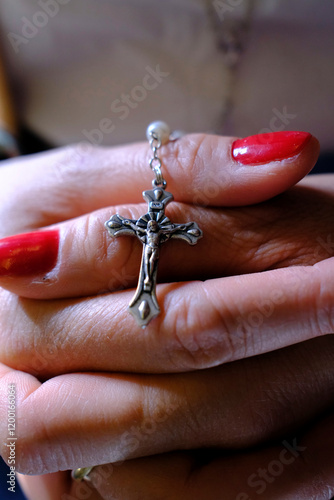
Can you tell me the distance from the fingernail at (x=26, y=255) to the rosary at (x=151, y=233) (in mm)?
154

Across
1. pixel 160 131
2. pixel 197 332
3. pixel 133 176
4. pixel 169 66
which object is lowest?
pixel 197 332

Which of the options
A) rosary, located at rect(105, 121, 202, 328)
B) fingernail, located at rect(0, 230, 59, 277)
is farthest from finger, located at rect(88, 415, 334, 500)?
Result: fingernail, located at rect(0, 230, 59, 277)

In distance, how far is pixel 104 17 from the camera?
149 cm

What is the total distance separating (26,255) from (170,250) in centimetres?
33

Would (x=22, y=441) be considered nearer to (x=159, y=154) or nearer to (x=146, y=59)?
(x=159, y=154)

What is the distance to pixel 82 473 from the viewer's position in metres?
1.02

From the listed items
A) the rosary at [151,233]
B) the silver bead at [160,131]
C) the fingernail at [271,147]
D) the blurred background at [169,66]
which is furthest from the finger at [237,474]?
the blurred background at [169,66]

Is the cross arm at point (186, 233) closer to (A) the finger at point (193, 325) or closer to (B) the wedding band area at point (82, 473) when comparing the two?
(A) the finger at point (193, 325)

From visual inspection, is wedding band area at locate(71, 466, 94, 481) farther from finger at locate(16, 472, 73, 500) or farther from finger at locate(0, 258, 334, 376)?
finger at locate(0, 258, 334, 376)

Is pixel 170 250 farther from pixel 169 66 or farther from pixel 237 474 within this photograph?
pixel 169 66

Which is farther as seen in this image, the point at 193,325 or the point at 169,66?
the point at 169,66

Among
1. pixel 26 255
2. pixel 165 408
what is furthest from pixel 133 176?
pixel 165 408

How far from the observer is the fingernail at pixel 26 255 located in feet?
3.12

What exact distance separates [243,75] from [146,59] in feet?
1.21
